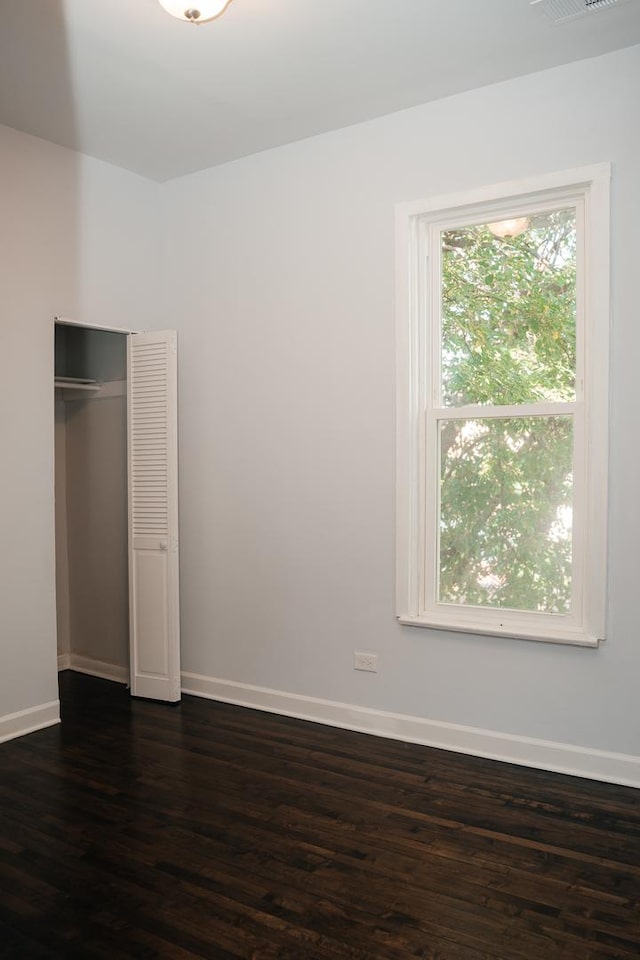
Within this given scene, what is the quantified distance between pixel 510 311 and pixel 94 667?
3.42 metres

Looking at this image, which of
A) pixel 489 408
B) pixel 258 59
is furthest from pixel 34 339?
pixel 489 408

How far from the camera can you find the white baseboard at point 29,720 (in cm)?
384

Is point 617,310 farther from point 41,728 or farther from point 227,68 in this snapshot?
point 41,728

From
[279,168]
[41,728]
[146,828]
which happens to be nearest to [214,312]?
[279,168]

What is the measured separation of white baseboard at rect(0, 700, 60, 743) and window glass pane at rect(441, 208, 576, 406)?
2.63m

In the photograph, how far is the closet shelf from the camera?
4.77 meters

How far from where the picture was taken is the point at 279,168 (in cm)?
420

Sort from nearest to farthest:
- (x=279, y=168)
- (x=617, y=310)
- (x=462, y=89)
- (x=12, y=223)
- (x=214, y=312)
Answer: (x=617, y=310)
(x=462, y=89)
(x=12, y=223)
(x=279, y=168)
(x=214, y=312)

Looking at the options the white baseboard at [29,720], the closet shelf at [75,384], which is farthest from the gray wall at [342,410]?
the white baseboard at [29,720]

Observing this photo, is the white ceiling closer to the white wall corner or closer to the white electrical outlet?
the white electrical outlet

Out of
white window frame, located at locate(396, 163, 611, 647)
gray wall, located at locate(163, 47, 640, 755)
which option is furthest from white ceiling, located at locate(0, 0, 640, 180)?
white window frame, located at locate(396, 163, 611, 647)

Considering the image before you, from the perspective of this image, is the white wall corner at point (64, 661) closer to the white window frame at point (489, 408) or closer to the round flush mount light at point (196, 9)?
the white window frame at point (489, 408)

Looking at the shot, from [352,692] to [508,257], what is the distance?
7.54 ft

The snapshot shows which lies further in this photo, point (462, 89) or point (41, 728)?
point (41, 728)
